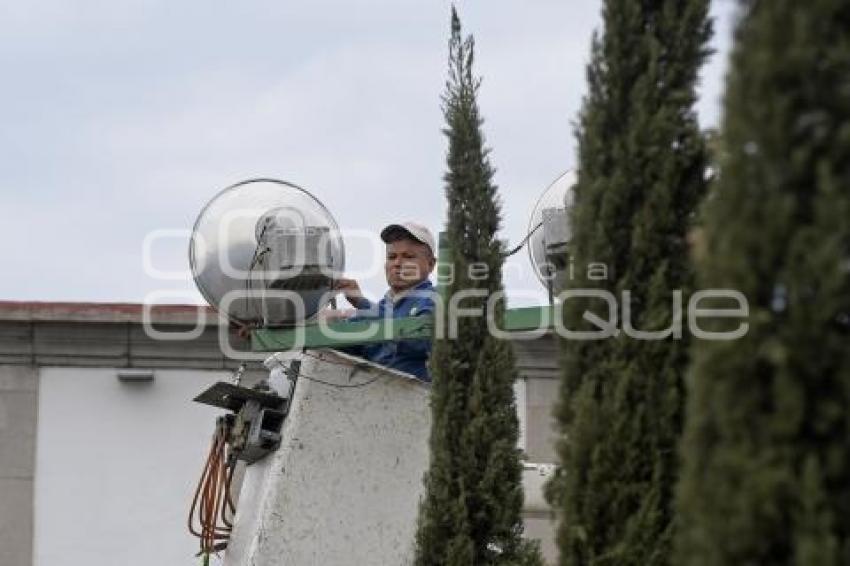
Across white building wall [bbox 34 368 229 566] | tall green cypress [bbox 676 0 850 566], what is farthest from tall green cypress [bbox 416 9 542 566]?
white building wall [bbox 34 368 229 566]

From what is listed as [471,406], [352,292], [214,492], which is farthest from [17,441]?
[471,406]

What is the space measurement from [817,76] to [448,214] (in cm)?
323

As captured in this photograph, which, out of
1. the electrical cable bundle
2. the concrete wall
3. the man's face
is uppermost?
the man's face

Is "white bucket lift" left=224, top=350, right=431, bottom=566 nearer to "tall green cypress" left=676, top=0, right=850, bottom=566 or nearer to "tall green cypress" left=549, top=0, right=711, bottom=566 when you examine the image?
"tall green cypress" left=549, top=0, right=711, bottom=566

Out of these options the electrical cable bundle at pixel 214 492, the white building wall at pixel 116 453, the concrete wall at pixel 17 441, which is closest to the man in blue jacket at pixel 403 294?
the electrical cable bundle at pixel 214 492

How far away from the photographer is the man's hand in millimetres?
7934

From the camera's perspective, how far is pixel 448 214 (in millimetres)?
6715

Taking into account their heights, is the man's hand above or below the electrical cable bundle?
above

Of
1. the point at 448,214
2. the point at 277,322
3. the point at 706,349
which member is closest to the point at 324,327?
the point at 277,322

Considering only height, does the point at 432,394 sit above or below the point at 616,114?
below

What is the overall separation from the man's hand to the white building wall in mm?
5963

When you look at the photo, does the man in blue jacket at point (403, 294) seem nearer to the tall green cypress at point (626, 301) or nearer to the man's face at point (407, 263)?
the man's face at point (407, 263)

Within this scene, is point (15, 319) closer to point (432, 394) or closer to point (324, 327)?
point (324, 327)

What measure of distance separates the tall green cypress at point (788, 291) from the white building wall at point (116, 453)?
10509mm
